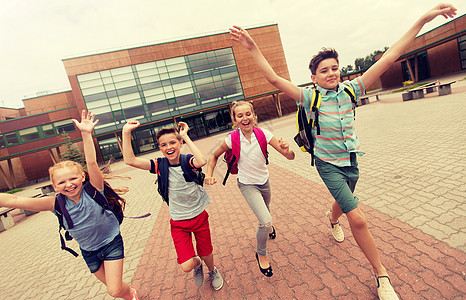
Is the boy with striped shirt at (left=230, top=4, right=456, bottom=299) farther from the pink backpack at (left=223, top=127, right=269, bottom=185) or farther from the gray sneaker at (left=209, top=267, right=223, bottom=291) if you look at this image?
the gray sneaker at (left=209, top=267, right=223, bottom=291)

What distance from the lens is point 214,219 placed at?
13.8 ft

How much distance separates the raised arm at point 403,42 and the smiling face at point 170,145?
1.97 meters

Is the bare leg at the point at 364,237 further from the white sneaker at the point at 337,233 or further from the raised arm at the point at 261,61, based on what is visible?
the raised arm at the point at 261,61

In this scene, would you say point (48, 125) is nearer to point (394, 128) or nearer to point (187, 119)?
point (187, 119)

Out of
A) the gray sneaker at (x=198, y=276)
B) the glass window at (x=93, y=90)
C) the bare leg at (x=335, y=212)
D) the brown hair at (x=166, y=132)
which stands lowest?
the gray sneaker at (x=198, y=276)

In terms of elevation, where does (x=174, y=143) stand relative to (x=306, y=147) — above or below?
above

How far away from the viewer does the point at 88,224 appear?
1.97 meters

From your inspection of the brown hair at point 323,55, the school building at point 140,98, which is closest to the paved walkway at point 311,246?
the brown hair at point 323,55

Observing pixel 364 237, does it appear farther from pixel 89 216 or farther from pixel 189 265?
pixel 89 216

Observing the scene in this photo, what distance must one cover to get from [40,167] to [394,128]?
3420 centimetres

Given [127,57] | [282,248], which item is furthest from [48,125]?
[282,248]

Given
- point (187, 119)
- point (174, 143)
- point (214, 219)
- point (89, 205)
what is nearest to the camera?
point (89, 205)

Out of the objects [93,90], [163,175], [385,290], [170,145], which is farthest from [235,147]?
[93,90]

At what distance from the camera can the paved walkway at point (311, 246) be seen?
6.81ft
